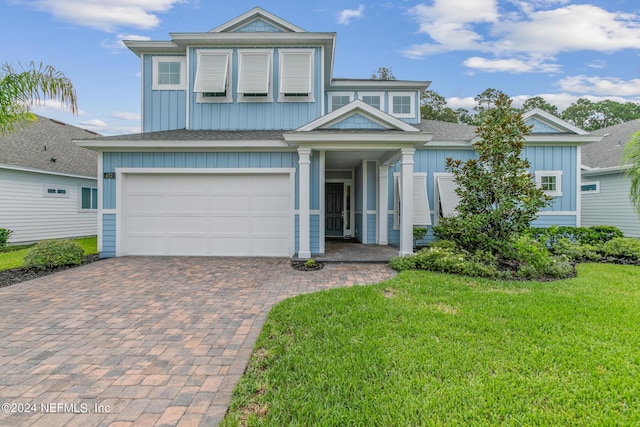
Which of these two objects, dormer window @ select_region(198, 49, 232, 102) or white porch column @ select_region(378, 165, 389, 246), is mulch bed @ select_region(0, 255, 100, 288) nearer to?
dormer window @ select_region(198, 49, 232, 102)

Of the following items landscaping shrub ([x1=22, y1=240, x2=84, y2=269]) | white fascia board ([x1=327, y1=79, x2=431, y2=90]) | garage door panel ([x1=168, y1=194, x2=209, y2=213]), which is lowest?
landscaping shrub ([x1=22, y1=240, x2=84, y2=269])

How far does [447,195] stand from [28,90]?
36.2 feet

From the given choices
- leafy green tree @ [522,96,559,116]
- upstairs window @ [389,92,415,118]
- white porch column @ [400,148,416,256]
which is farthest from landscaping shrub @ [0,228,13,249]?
leafy green tree @ [522,96,559,116]

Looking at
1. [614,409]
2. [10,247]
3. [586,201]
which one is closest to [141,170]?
[10,247]

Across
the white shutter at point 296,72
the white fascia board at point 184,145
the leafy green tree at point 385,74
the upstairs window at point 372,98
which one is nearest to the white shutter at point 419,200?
the upstairs window at point 372,98

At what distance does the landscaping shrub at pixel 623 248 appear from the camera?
305 inches

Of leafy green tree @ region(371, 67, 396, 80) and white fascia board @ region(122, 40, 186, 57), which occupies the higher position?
leafy green tree @ region(371, 67, 396, 80)

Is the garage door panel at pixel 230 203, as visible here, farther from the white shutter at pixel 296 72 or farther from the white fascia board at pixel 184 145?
the white shutter at pixel 296 72

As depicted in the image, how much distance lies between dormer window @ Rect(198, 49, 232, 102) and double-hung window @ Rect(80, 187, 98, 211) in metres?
8.14

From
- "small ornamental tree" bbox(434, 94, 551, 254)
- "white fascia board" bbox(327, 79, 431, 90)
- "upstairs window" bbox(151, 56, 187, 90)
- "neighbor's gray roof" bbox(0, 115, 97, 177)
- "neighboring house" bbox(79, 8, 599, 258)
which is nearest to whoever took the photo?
"small ornamental tree" bbox(434, 94, 551, 254)

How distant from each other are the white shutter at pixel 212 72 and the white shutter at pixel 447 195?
782cm

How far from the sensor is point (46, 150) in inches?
519

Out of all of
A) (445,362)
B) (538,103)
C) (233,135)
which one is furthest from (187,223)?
(538,103)

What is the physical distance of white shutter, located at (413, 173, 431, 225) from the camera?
9875 millimetres
